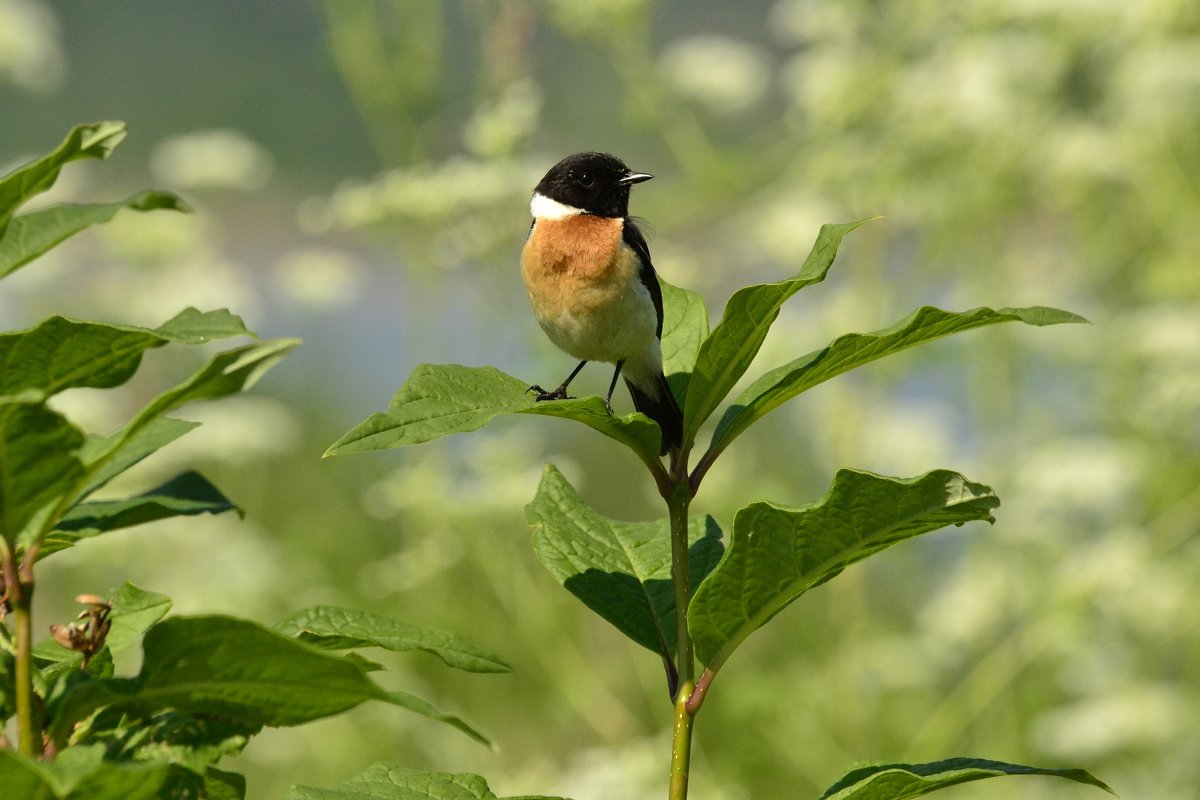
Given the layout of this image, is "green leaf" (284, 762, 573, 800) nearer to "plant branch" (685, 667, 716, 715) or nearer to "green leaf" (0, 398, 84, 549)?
"plant branch" (685, 667, 716, 715)

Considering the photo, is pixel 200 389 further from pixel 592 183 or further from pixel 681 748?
pixel 592 183

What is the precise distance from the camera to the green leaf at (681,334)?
1447 millimetres

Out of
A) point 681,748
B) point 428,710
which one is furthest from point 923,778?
point 428,710

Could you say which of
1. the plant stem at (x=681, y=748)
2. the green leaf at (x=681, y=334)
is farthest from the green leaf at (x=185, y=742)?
the green leaf at (x=681, y=334)

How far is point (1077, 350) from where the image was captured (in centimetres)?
535

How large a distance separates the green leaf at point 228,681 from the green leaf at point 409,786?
18cm

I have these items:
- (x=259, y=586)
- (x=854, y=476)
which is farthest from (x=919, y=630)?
(x=854, y=476)

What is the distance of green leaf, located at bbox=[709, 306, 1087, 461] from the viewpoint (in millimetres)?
1097

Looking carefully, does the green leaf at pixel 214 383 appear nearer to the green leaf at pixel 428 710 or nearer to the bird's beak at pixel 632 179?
the green leaf at pixel 428 710

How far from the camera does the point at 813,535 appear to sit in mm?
1146

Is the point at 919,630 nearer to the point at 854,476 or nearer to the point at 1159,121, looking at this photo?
the point at 1159,121

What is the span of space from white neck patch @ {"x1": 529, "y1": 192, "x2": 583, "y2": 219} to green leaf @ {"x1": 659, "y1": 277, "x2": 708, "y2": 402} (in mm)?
1622

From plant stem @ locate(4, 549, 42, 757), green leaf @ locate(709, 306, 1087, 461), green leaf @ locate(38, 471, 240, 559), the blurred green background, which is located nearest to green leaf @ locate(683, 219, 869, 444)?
green leaf @ locate(709, 306, 1087, 461)

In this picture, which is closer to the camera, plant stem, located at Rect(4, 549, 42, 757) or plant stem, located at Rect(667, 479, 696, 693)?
plant stem, located at Rect(4, 549, 42, 757)
